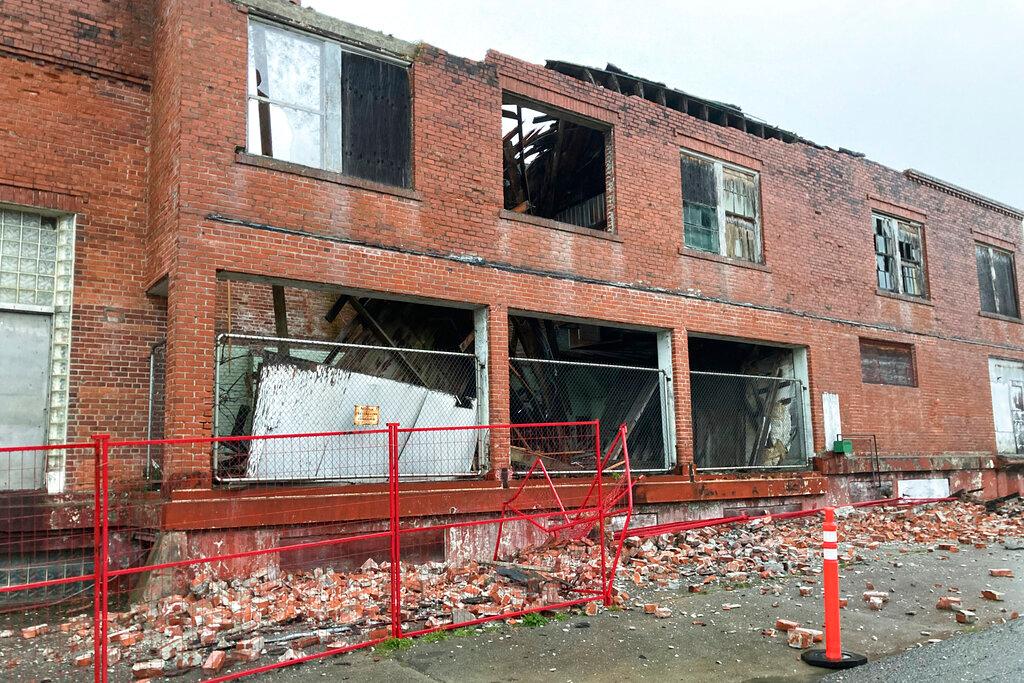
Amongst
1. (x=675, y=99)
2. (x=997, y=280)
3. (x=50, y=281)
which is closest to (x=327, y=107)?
(x=50, y=281)

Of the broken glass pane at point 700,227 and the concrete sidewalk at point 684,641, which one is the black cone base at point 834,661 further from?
the broken glass pane at point 700,227

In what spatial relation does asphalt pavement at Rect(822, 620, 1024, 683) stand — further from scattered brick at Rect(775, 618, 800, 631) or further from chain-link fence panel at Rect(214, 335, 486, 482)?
chain-link fence panel at Rect(214, 335, 486, 482)

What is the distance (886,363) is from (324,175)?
12.3 m

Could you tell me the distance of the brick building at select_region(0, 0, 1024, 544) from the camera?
9500 millimetres

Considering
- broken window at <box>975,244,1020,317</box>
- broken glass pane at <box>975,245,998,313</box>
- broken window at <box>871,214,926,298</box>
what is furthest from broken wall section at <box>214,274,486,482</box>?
broken window at <box>975,244,1020,317</box>

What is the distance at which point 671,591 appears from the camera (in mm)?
8852

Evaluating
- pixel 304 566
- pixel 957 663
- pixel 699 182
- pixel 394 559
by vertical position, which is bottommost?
pixel 957 663

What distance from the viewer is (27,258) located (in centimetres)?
966

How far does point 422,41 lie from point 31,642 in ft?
27.5

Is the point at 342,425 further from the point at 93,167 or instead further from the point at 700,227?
the point at 700,227

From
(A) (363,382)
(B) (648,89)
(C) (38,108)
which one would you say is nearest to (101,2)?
(C) (38,108)

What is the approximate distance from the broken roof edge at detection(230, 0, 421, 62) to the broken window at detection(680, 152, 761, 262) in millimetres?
5454

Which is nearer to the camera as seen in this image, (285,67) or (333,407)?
(333,407)

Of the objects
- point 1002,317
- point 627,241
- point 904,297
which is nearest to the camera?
point 627,241
